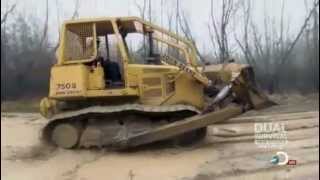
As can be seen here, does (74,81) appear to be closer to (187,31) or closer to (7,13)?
(187,31)

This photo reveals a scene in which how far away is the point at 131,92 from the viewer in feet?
15.0

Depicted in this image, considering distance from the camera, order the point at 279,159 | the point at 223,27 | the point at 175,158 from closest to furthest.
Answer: the point at 223,27
the point at 279,159
the point at 175,158

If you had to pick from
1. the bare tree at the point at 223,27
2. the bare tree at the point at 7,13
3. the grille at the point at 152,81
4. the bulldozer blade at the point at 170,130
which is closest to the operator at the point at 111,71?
the grille at the point at 152,81

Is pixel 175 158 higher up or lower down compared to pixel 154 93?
lower down

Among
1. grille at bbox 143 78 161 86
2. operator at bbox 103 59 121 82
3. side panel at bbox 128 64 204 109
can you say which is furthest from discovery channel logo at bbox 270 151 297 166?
operator at bbox 103 59 121 82

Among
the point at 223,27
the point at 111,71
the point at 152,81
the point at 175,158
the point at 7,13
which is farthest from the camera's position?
the point at 152,81

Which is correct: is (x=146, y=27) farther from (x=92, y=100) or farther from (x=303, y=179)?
(x=303, y=179)

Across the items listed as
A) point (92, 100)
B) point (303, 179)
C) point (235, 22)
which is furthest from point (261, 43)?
point (92, 100)

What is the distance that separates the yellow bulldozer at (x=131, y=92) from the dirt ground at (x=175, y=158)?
0.48ft

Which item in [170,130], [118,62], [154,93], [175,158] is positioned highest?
[118,62]

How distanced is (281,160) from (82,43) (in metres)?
1.79

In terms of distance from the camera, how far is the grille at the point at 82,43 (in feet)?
14.5

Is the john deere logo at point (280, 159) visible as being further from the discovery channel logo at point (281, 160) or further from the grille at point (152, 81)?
the grille at point (152, 81)

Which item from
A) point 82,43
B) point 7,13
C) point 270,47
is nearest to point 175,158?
point 82,43
